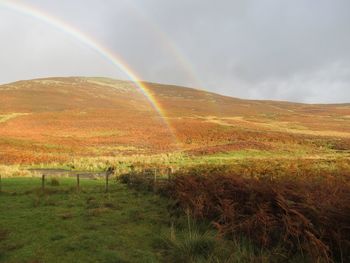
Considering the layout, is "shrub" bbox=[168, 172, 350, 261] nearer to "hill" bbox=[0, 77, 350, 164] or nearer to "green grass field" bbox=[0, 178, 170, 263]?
"green grass field" bbox=[0, 178, 170, 263]

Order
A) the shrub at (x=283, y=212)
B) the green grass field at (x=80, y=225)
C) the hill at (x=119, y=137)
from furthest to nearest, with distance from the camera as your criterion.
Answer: the hill at (x=119, y=137), the green grass field at (x=80, y=225), the shrub at (x=283, y=212)

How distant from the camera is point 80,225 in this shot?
1088cm

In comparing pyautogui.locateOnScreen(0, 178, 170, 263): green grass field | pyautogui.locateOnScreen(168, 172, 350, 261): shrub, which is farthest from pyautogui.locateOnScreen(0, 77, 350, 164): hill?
pyautogui.locateOnScreen(168, 172, 350, 261): shrub

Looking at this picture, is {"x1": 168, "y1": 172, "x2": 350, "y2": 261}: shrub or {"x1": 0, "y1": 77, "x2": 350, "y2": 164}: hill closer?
{"x1": 168, "y1": 172, "x2": 350, "y2": 261}: shrub

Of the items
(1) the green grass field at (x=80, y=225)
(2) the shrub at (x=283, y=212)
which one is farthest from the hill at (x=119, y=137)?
(2) the shrub at (x=283, y=212)

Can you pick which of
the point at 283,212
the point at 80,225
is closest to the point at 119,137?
the point at 80,225

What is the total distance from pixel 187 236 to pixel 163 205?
5371 millimetres

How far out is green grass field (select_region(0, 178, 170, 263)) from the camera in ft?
27.3

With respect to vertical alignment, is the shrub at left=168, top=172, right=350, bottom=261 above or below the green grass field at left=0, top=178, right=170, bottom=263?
above

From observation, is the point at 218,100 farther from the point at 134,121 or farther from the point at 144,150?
the point at 144,150

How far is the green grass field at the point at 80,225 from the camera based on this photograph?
8.33 meters

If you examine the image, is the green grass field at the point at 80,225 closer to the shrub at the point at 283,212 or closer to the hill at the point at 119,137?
the shrub at the point at 283,212

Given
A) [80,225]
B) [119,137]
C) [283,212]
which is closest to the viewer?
[283,212]

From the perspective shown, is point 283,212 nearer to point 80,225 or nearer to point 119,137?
point 80,225
